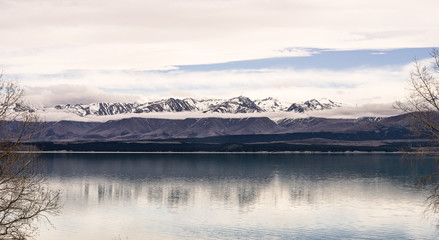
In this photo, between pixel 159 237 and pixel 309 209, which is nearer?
pixel 159 237

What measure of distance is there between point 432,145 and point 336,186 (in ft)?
353

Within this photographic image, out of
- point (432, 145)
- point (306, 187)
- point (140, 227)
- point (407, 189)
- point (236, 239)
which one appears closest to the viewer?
point (432, 145)

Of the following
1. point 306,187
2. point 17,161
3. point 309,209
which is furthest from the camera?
point 306,187

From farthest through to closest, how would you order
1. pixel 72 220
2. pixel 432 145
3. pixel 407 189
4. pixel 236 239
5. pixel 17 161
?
pixel 407 189
pixel 72 220
pixel 236 239
pixel 432 145
pixel 17 161

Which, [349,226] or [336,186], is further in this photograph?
[336,186]

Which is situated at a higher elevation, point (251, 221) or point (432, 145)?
point (432, 145)

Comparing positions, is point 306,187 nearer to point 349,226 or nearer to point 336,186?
point 336,186

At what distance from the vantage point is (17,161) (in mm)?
34906

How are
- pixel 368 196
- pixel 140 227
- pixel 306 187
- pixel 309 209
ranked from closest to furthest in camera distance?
pixel 140 227 → pixel 309 209 → pixel 368 196 → pixel 306 187

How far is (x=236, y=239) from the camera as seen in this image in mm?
65188

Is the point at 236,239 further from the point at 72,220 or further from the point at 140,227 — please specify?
the point at 72,220

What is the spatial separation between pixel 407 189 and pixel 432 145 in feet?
319

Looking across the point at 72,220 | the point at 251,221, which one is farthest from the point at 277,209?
the point at 72,220

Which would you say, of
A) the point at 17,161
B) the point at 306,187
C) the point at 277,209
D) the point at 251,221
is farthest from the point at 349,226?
the point at 306,187
